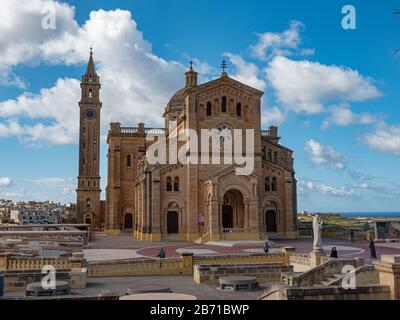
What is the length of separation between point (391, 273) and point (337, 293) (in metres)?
1.62

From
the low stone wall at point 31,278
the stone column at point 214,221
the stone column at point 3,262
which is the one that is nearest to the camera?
the low stone wall at point 31,278

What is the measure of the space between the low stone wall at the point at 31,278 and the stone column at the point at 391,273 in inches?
512

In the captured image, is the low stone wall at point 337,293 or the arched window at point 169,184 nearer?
the low stone wall at point 337,293

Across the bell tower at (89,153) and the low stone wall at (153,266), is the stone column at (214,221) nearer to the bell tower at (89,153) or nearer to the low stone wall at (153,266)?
the low stone wall at (153,266)

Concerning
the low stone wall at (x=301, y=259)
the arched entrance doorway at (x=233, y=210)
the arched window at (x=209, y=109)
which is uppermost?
the arched window at (x=209, y=109)

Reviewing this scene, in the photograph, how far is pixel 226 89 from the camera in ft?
174

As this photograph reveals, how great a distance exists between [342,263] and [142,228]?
3263cm

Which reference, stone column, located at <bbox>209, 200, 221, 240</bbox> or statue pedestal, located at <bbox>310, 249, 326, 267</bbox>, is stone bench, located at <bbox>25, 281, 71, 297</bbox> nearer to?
statue pedestal, located at <bbox>310, 249, 326, 267</bbox>

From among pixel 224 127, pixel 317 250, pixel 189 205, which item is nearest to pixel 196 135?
pixel 224 127

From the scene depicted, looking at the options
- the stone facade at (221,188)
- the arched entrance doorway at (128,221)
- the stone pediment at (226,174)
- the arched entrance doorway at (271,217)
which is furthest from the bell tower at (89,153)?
the arched entrance doorway at (271,217)

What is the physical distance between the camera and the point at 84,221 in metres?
72.5

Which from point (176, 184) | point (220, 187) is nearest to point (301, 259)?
point (220, 187)

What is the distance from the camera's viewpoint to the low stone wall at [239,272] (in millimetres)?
22625
